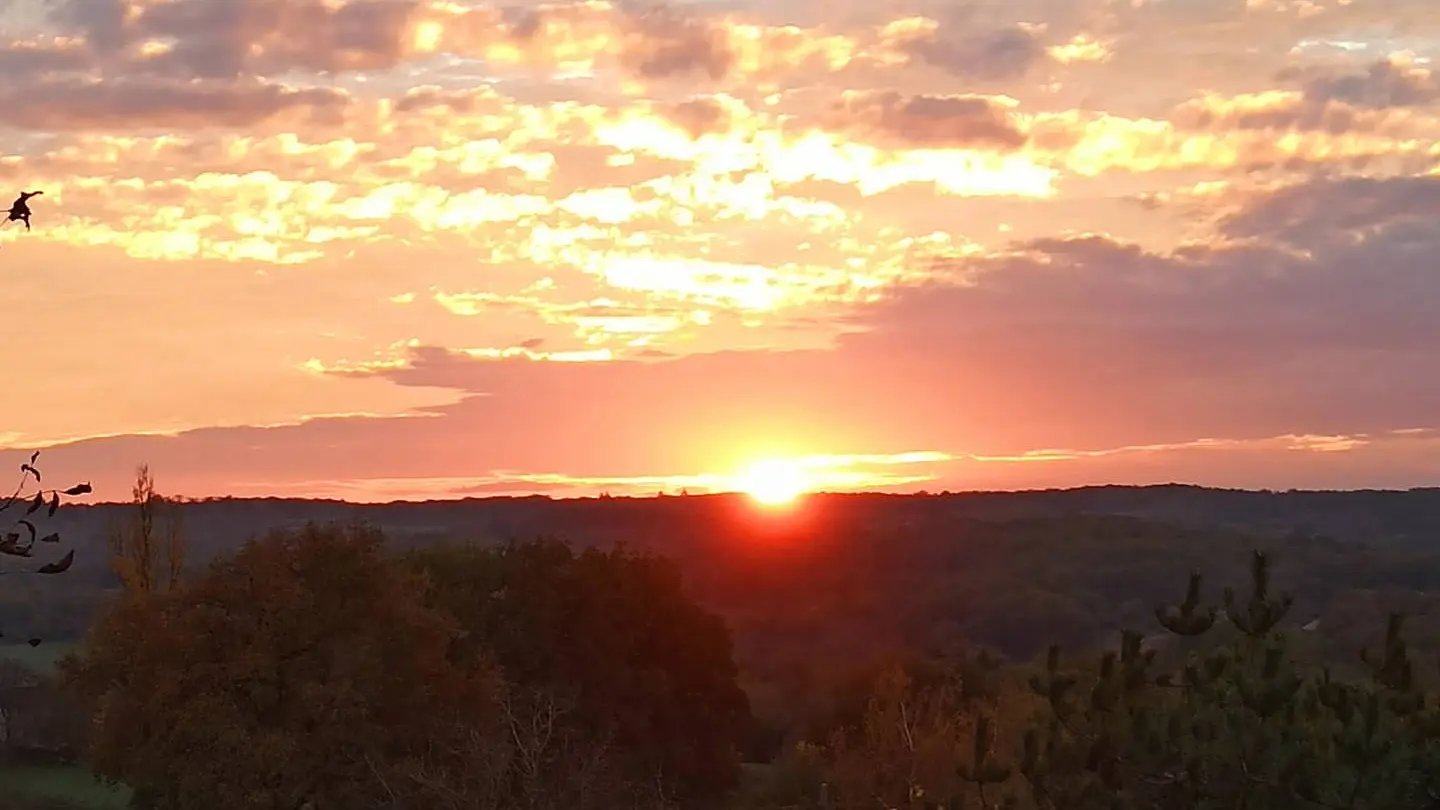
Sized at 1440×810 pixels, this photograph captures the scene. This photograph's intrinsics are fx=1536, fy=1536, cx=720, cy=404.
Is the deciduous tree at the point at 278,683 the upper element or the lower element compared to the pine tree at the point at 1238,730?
lower

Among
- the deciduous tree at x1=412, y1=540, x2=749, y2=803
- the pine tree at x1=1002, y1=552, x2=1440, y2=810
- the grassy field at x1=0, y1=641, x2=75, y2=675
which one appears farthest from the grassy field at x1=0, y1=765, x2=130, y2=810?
the pine tree at x1=1002, y1=552, x2=1440, y2=810

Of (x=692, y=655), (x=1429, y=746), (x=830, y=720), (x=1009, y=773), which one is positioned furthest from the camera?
(x=830, y=720)

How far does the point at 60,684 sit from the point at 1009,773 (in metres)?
34.2

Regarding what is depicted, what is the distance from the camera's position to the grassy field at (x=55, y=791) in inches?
1903

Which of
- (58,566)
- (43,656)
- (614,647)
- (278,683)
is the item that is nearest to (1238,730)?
(58,566)

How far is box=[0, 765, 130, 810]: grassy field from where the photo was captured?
4834 cm

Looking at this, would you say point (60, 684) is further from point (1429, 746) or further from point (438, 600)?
point (1429, 746)

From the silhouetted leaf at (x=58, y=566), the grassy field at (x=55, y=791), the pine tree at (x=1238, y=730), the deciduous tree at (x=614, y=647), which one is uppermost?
the silhouetted leaf at (x=58, y=566)

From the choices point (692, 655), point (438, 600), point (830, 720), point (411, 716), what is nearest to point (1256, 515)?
point (830, 720)

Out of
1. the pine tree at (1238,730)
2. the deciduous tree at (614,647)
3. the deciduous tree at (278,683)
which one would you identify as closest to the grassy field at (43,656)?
the deciduous tree at (614,647)

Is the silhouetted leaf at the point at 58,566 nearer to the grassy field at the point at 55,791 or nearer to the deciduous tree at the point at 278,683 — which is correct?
the deciduous tree at the point at 278,683

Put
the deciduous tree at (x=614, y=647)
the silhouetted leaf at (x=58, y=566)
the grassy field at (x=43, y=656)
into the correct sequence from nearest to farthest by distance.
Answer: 1. the silhouetted leaf at (x=58, y=566)
2. the deciduous tree at (x=614, y=647)
3. the grassy field at (x=43, y=656)

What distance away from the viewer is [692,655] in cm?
5025

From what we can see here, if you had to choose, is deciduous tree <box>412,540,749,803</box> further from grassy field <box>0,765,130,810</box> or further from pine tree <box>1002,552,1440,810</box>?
pine tree <box>1002,552,1440,810</box>
